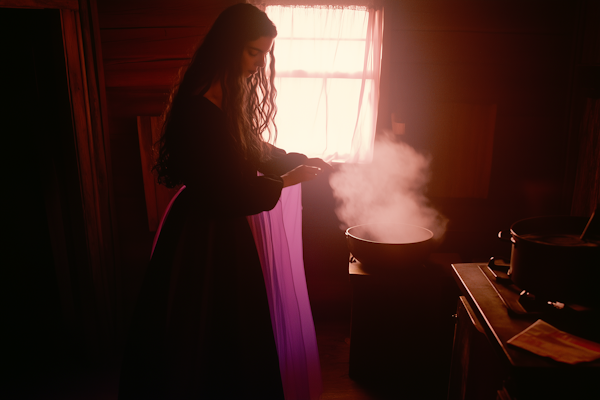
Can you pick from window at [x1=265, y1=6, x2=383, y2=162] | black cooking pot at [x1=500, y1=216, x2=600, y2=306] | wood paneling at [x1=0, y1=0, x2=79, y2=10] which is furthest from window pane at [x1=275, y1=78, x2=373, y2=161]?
black cooking pot at [x1=500, y1=216, x2=600, y2=306]

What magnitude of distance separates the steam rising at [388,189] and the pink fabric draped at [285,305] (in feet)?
2.86

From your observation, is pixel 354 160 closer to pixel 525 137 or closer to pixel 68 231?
pixel 525 137

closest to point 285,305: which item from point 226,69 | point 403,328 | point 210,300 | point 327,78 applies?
point 210,300

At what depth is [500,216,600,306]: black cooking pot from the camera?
3.40ft

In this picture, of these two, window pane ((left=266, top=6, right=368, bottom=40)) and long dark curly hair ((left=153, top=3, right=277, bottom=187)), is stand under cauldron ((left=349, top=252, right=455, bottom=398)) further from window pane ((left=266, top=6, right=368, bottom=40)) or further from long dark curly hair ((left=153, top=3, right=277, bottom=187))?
window pane ((left=266, top=6, right=368, bottom=40))

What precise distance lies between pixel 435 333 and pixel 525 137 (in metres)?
1.50

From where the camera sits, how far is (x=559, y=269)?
3.48ft

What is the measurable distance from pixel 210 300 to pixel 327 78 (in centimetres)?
169

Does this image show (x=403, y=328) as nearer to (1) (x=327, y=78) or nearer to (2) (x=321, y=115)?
(2) (x=321, y=115)

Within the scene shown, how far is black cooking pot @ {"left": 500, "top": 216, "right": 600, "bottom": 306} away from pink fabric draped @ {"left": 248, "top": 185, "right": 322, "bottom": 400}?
953mm

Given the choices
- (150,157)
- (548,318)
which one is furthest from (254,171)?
(150,157)

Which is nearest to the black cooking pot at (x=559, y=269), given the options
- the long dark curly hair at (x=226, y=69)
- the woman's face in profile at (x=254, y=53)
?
the long dark curly hair at (x=226, y=69)

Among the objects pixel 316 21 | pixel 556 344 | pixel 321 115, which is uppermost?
pixel 316 21

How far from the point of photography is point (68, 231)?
254cm
